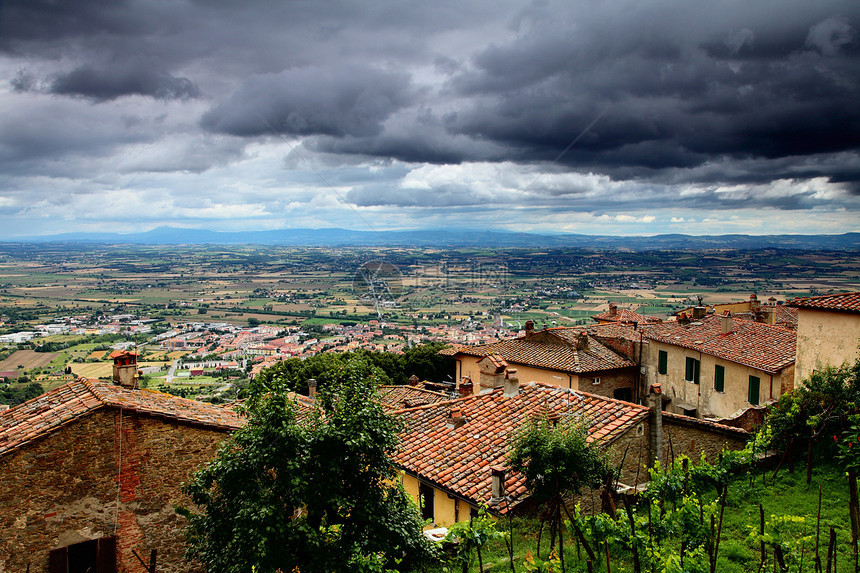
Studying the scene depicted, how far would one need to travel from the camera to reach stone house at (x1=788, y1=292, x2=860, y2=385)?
47.6 ft

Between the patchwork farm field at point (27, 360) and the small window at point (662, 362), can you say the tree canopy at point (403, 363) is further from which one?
the patchwork farm field at point (27, 360)

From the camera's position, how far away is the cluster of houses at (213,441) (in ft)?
27.6

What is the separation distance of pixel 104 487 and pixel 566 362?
1853 centimetres

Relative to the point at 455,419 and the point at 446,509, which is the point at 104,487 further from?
the point at 455,419

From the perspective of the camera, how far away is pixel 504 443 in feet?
42.2

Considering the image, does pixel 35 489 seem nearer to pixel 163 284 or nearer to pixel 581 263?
pixel 581 263

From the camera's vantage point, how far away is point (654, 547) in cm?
639

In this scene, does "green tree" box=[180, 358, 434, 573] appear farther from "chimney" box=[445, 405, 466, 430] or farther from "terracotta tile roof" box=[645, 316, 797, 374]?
"terracotta tile roof" box=[645, 316, 797, 374]

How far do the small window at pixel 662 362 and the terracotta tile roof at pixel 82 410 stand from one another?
1972 centimetres

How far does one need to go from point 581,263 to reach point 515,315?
47226 mm

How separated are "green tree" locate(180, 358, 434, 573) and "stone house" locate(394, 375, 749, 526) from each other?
9.89 ft

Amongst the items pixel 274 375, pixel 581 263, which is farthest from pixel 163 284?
pixel 274 375

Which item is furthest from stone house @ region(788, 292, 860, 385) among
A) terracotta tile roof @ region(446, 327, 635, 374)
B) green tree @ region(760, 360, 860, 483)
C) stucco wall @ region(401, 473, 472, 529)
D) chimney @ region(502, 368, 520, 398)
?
stucco wall @ region(401, 473, 472, 529)

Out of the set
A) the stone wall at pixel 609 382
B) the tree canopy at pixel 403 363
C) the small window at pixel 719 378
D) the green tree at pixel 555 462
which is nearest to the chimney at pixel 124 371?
the green tree at pixel 555 462
